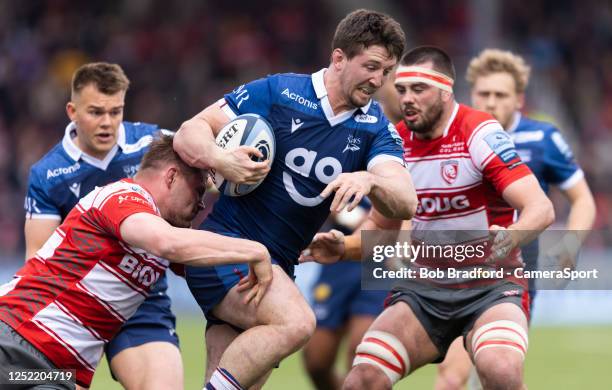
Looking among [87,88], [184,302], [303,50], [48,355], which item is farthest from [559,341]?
[48,355]

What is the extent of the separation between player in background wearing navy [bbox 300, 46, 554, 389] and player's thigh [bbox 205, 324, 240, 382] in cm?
78

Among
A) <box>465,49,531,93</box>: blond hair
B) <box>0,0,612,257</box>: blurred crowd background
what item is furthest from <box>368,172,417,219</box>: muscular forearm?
<box>0,0,612,257</box>: blurred crowd background

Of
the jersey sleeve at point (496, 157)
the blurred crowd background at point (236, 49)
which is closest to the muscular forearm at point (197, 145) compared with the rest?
the jersey sleeve at point (496, 157)

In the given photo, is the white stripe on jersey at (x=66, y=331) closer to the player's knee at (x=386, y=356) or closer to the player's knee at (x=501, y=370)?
the player's knee at (x=386, y=356)

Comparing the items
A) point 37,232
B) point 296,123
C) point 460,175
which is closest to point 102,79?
point 37,232

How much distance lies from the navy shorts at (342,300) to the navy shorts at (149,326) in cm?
262

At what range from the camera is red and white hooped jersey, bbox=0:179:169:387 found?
6035mm

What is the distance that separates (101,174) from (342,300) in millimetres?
3101

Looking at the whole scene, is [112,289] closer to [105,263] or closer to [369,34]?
[105,263]

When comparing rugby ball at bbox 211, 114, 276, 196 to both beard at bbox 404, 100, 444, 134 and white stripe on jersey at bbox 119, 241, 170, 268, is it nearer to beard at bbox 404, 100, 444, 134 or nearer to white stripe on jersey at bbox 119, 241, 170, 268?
white stripe on jersey at bbox 119, 241, 170, 268

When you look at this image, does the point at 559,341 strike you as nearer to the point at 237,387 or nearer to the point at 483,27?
the point at 483,27

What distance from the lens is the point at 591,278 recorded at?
9.02 m

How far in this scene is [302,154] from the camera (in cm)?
636

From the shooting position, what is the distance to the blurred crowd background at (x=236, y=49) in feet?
64.2
